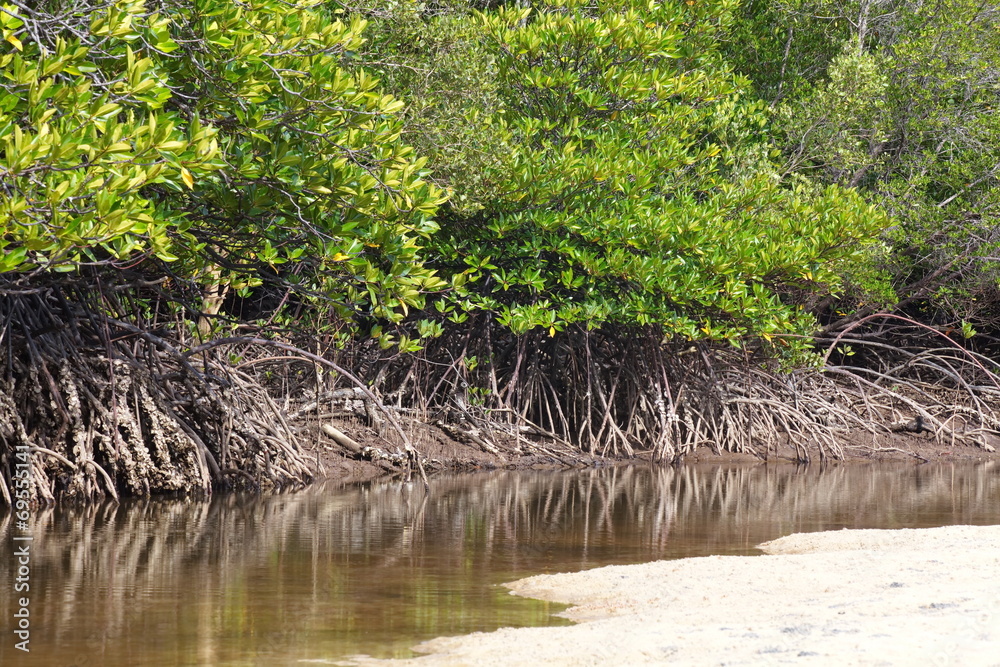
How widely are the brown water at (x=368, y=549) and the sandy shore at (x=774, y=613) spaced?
294mm

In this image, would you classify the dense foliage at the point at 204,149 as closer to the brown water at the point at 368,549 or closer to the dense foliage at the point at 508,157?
the dense foliage at the point at 508,157

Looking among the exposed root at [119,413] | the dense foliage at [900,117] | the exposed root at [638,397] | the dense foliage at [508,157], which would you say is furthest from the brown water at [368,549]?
the dense foliage at [900,117]

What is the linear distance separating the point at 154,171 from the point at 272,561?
1.84 metres

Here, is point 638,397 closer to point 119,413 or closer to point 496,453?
point 496,453

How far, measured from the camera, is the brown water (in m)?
3.68

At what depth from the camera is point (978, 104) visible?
39.5ft

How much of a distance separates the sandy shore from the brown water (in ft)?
0.96

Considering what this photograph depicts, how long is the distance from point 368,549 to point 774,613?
2302 mm

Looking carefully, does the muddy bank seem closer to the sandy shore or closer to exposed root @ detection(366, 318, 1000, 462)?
exposed root @ detection(366, 318, 1000, 462)

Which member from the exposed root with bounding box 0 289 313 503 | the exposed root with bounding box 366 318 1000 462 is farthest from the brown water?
the exposed root with bounding box 366 318 1000 462

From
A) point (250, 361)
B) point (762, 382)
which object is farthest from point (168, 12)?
point (762, 382)

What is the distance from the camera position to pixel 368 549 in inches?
211

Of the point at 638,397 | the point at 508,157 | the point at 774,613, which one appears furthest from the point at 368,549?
the point at 638,397

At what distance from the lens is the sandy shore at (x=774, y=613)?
3.06 m
